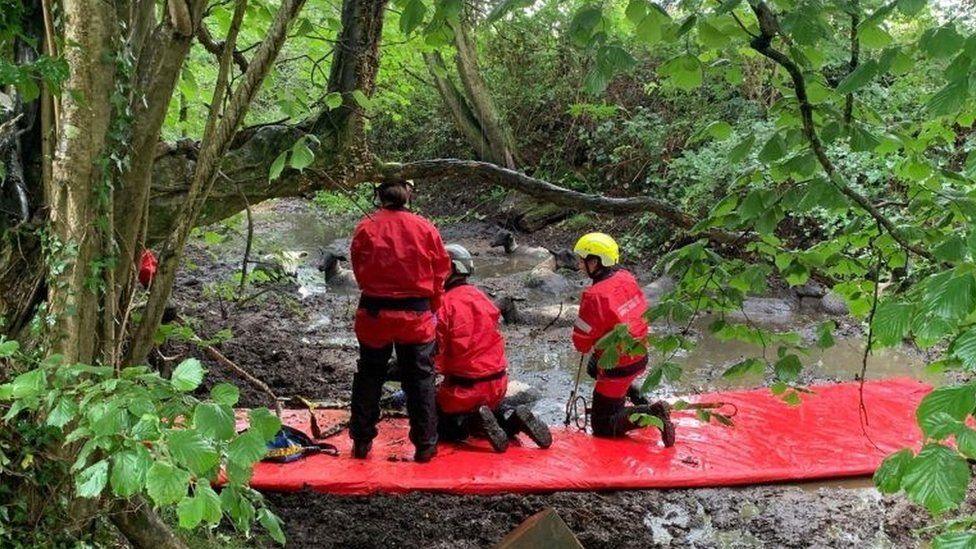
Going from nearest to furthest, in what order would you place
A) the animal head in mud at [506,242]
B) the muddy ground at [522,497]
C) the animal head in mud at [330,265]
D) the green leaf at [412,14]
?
the green leaf at [412,14] < the muddy ground at [522,497] < the animal head in mud at [330,265] < the animal head in mud at [506,242]

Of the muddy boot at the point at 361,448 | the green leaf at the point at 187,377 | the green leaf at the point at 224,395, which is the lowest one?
the muddy boot at the point at 361,448

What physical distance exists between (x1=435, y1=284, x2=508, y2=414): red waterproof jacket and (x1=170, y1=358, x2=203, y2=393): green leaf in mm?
3378

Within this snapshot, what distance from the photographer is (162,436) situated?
1.41m

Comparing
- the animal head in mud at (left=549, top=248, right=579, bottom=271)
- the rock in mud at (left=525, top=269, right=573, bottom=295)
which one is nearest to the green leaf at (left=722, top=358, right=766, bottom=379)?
the rock in mud at (left=525, top=269, right=573, bottom=295)

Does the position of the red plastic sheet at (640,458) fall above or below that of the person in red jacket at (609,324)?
below

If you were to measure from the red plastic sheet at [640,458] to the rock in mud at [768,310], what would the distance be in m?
3.34

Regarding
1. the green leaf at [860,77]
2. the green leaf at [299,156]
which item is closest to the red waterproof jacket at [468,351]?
the green leaf at [299,156]

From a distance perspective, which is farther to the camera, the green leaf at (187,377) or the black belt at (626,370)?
the black belt at (626,370)

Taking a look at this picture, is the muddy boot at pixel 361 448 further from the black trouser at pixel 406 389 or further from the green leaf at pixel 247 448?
the green leaf at pixel 247 448

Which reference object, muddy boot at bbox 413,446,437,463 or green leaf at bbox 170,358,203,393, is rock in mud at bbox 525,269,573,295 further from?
green leaf at bbox 170,358,203,393

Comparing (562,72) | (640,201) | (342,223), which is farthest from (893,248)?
(342,223)

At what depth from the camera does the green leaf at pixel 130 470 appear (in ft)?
4.51

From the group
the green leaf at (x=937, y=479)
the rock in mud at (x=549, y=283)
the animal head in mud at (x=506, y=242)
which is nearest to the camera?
the green leaf at (x=937, y=479)

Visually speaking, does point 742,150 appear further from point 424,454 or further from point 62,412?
point 424,454
